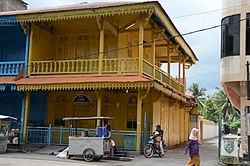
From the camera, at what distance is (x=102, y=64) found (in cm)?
1596

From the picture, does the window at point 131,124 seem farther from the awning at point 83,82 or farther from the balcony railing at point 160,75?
the awning at point 83,82

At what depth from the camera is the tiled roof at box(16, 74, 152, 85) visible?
48.1 feet

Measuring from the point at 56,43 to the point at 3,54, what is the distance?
9.99 ft

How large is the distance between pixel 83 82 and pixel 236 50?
8.56 meters

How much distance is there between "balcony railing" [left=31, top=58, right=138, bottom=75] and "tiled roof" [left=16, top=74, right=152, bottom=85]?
1.04 ft

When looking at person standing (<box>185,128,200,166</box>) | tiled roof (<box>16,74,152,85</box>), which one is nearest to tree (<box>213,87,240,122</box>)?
tiled roof (<box>16,74,152,85</box>)

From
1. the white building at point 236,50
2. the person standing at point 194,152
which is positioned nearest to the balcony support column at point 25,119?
the person standing at point 194,152

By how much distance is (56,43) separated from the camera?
63.1 feet

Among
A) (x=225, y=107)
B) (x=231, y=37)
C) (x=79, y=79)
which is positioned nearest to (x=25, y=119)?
(x=79, y=79)

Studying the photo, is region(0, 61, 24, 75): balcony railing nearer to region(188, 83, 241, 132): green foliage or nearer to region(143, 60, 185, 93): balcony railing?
region(143, 60, 185, 93): balcony railing

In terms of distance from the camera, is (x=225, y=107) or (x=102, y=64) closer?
(x=102, y=64)

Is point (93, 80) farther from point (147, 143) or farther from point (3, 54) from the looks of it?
point (3, 54)

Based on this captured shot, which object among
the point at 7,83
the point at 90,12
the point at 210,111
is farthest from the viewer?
the point at 210,111

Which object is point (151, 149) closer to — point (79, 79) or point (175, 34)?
point (79, 79)
